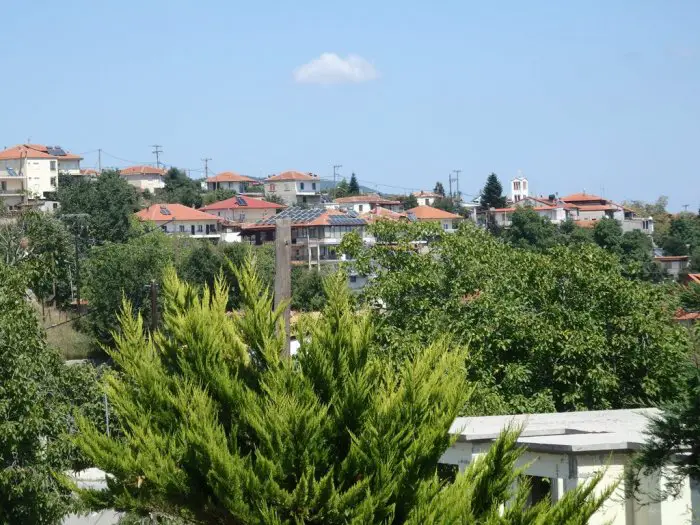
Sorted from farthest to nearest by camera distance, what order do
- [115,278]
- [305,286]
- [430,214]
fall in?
[430,214] → [305,286] → [115,278]

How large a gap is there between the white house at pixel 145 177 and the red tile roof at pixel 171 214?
24352 mm

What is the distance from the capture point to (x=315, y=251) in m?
82.8

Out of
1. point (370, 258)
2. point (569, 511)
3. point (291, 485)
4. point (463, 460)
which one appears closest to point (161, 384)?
point (291, 485)

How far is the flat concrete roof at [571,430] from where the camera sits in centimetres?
898

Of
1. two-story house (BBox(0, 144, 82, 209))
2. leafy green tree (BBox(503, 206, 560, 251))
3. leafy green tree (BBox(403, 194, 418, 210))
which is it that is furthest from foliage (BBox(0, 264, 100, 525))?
leafy green tree (BBox(403, 194, 418, 210))

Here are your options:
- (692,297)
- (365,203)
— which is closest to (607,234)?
(365,203)

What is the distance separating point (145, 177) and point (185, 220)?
30784 mm

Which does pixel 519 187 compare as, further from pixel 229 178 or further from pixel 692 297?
pixel 692 297

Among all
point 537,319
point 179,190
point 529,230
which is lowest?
point 529,230

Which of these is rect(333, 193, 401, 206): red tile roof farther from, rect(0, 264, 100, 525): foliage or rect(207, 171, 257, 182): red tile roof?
rect(0, 264, 100, 525): foliage

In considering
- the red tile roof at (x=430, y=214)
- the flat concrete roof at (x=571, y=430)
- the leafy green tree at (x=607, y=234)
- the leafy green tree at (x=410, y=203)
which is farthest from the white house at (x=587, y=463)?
the leafy green tree at (x=410, y=203)

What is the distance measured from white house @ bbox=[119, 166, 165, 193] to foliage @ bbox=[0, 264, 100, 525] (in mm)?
103951

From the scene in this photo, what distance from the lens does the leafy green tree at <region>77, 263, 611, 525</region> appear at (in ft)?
21.9

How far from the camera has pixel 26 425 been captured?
9953mm
